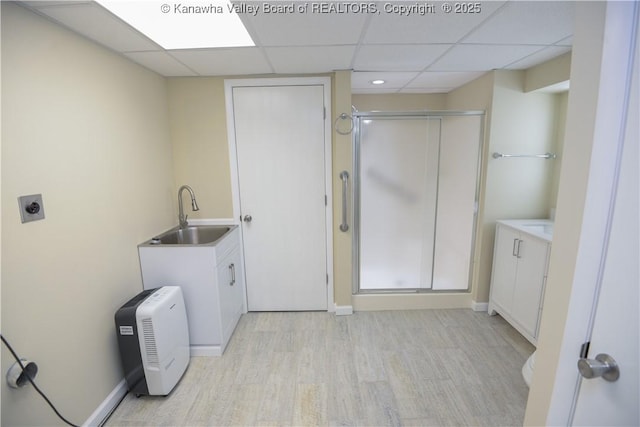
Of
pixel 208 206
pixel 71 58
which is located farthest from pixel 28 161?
pixel 208 206

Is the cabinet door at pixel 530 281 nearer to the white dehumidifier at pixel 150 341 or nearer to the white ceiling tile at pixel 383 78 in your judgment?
the white ceiling tile at pixel 383 78

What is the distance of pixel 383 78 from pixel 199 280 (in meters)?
2.42

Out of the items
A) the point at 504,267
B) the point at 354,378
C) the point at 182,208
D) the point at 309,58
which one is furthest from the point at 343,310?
the point at 309,58

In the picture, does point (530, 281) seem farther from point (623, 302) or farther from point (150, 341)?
point (150, 341)

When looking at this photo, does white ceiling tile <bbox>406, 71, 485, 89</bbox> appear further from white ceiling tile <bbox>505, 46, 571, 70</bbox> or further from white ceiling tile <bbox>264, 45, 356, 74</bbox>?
white ceiling tile <bbox>264, 45, 356, 74</bbox>

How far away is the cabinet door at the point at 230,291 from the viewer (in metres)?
2.27

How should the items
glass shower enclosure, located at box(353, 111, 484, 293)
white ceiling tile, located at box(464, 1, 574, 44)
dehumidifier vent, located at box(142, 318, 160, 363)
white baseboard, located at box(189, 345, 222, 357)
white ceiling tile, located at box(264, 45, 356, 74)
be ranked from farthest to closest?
1. glass shower enclosure, located at box(353, 111, 484, 293)
2. white baseboard, located at box(189, 345, 222, 357)
3. white ceiling tile, located at box(264, 45, 356, 74)
4. dehumidifier vent, located at box(142, 318, 160, 363)
5. white ceiling tile, located at box(464, 1, 574, 44)

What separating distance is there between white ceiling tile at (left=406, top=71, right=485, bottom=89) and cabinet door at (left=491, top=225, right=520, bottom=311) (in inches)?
55.7

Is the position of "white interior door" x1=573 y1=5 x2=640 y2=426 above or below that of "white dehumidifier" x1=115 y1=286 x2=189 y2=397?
above

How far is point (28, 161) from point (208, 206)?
1452mm

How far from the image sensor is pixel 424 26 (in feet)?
5.24

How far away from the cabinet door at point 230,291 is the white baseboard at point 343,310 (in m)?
0.95

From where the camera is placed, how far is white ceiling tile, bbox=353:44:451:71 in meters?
1.93

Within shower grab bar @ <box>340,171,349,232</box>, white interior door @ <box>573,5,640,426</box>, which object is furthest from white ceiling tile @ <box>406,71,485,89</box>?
white interior door @ <box>573,5,640,426</box>
